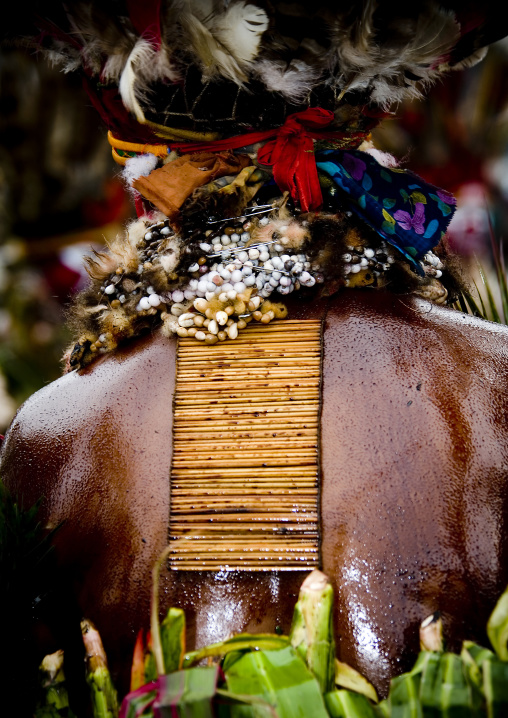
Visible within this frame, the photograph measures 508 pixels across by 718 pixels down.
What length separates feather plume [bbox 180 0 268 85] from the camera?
1232mm

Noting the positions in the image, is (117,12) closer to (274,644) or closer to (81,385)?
(81,385)

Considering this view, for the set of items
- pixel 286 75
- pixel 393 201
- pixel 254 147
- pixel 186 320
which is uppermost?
pixel 286 75

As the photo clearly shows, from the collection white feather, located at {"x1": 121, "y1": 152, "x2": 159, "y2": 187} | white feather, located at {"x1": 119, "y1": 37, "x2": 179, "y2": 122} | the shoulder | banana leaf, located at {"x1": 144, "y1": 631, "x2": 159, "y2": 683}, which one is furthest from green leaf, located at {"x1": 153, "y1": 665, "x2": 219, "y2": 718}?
white feather, located at {"x1": 121, "y1": 152, "x2": 159, "y2": 187}

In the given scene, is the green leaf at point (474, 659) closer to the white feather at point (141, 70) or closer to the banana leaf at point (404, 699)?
the banana leaf at point (404, 699)

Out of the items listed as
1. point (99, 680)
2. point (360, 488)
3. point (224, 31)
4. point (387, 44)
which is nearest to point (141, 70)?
point (224, 31)

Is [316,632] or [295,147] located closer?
[316,632]

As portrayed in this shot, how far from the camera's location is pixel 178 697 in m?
0.88

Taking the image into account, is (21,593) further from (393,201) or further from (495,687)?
(393,201)

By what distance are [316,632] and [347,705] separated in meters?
0.11

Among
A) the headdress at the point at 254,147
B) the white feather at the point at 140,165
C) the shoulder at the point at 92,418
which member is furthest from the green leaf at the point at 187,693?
the white feather at the point at 140,165

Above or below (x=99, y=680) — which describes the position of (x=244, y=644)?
above

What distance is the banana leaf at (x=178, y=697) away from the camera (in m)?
0.88

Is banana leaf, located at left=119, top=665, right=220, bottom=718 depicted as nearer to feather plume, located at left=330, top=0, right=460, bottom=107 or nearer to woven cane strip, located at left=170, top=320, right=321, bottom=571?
woven cane strip, located at left=170, top=320, right=321, bottom=571

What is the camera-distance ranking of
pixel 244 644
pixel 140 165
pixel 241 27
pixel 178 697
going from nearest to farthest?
pixel 178 697, pixel 244 644, pixel 241 27, pixel 140 165
